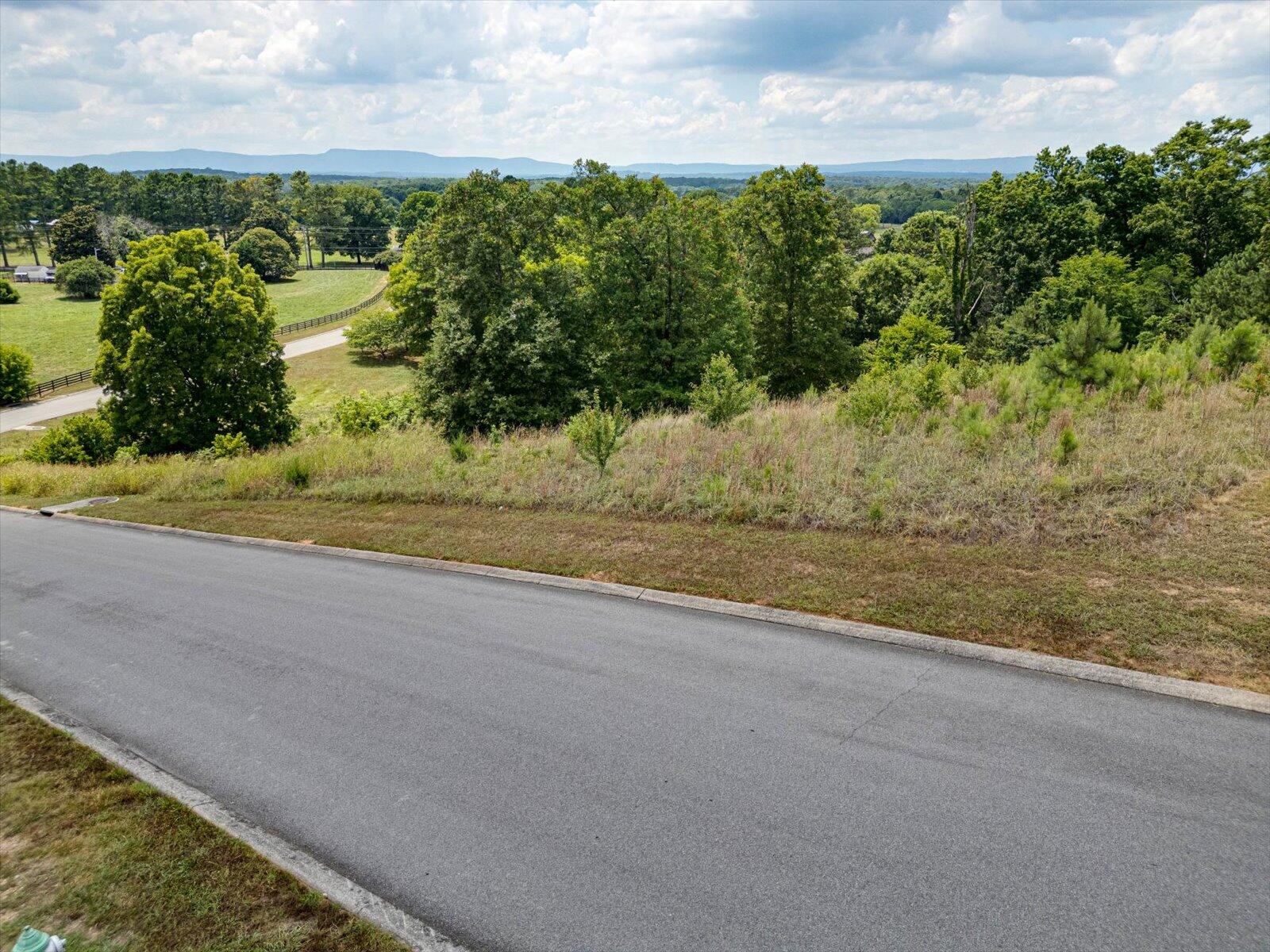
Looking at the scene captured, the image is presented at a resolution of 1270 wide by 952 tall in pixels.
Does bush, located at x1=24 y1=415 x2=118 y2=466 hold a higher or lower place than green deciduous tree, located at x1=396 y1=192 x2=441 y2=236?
lower

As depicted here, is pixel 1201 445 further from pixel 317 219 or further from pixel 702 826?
pixel 317 219

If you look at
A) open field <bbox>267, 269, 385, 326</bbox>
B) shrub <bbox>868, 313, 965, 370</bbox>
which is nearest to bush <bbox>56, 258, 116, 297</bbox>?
open field <bbox>267, 269, 385, 326</bbox>

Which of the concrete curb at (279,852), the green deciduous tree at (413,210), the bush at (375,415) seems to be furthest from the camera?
the green deciduous tree at (413,210)

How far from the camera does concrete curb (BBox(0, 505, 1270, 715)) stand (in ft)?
17.9

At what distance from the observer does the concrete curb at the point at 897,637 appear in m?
5.45

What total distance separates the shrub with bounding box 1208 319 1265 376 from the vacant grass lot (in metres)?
15.0

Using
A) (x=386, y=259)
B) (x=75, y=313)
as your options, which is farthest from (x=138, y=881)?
(x=386, y=259)

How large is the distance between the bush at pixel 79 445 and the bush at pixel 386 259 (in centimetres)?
7851

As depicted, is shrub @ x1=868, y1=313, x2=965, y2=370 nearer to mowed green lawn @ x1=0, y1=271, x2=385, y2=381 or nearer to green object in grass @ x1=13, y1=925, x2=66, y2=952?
green object in grass @ x1=13, y1=925, x2=66, y2=952

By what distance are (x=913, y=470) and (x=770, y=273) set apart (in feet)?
74.0

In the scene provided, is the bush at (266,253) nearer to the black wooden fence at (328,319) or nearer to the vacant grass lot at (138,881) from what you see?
the black wooden fence at (328,319)

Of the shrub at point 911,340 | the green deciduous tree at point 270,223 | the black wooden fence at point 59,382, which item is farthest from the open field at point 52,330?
the shrub at point 911,340

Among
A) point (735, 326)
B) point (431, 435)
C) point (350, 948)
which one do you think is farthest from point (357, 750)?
point (735, 326)

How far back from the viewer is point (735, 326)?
28250 mm
